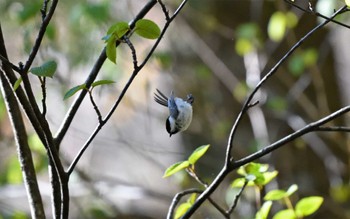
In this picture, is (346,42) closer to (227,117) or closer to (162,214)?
(227,117)

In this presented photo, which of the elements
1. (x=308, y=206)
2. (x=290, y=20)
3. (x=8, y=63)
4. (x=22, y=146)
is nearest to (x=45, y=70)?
(x=8, y=63)

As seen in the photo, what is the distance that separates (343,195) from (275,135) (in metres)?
0.36

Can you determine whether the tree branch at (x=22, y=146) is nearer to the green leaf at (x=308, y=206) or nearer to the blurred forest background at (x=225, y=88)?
the green leaf at (x=308, y=206)

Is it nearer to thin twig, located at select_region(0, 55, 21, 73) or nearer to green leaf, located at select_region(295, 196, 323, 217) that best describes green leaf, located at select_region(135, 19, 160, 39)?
thin twig, located at select_region(0, 55, 21, 73)

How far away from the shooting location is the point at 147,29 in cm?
50

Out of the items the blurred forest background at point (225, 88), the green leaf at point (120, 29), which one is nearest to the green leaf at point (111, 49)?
the green leaf at point (120, 29)

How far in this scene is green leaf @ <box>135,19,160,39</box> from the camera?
496 millimetres

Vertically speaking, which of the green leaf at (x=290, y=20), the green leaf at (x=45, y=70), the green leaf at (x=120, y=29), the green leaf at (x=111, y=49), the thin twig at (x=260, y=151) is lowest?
the thin twig at (x=260, y=151)

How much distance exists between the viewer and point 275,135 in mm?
1955

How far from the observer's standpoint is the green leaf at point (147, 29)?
50 cm

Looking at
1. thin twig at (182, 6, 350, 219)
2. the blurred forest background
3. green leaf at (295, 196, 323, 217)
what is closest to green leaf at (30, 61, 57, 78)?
thin twig at (182, 6, 350, 219)

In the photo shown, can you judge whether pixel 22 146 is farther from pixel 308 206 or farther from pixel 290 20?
pixel 290 20

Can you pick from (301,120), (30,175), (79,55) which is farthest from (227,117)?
(30,175)

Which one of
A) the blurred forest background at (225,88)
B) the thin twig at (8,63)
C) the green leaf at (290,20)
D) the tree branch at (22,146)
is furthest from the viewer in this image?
the blurred forest background at (225,88)
